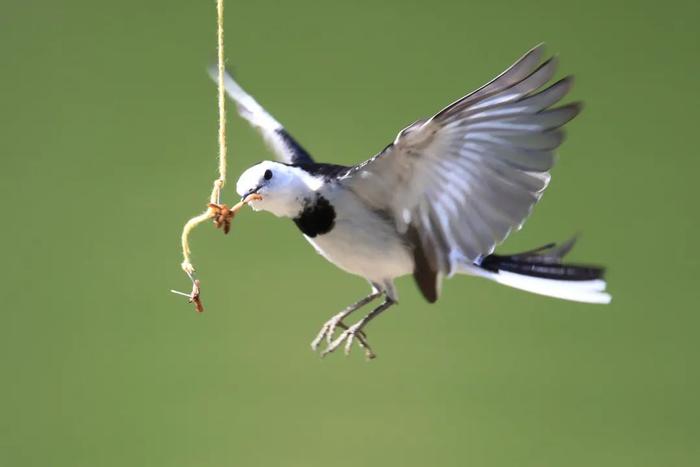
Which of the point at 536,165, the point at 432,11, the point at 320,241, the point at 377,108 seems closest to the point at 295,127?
the point at 377,108

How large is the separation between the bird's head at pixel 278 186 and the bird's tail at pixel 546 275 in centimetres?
16

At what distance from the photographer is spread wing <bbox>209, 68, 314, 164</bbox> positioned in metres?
0.86

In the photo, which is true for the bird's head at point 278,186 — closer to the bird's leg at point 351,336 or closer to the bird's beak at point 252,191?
the bird's beak at point 252,191

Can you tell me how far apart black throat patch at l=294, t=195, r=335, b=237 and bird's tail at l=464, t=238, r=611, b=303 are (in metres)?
0.13

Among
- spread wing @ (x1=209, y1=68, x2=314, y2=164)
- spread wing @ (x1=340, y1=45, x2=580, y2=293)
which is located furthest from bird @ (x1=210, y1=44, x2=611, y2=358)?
spread wing @ (x1=209, y1=68, x2=314, y2=164)

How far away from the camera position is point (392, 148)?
2.03ft

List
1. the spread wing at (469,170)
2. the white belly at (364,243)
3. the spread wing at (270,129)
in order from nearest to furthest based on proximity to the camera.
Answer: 1. the spread wing at (469,170)
2. the white belly at (364,243)
3. the spread wing at (270,129)

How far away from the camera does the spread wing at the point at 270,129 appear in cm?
86

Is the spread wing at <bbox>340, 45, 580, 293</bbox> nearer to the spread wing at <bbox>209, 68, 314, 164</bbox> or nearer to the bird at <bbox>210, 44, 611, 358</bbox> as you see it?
the bird at <bbox>210, 44, 611, 358</bbox>

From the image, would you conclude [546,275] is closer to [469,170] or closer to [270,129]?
[469,170]

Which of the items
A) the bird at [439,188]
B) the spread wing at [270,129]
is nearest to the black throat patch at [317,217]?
the bird at [439,188]

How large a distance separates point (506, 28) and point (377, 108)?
0.87ft

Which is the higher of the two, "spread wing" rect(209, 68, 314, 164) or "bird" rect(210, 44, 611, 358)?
"spread wing" rect(209, 68, 314, 164)

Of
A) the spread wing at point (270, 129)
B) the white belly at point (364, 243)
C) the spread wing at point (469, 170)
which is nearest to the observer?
the spread wing at point (469, 170)
